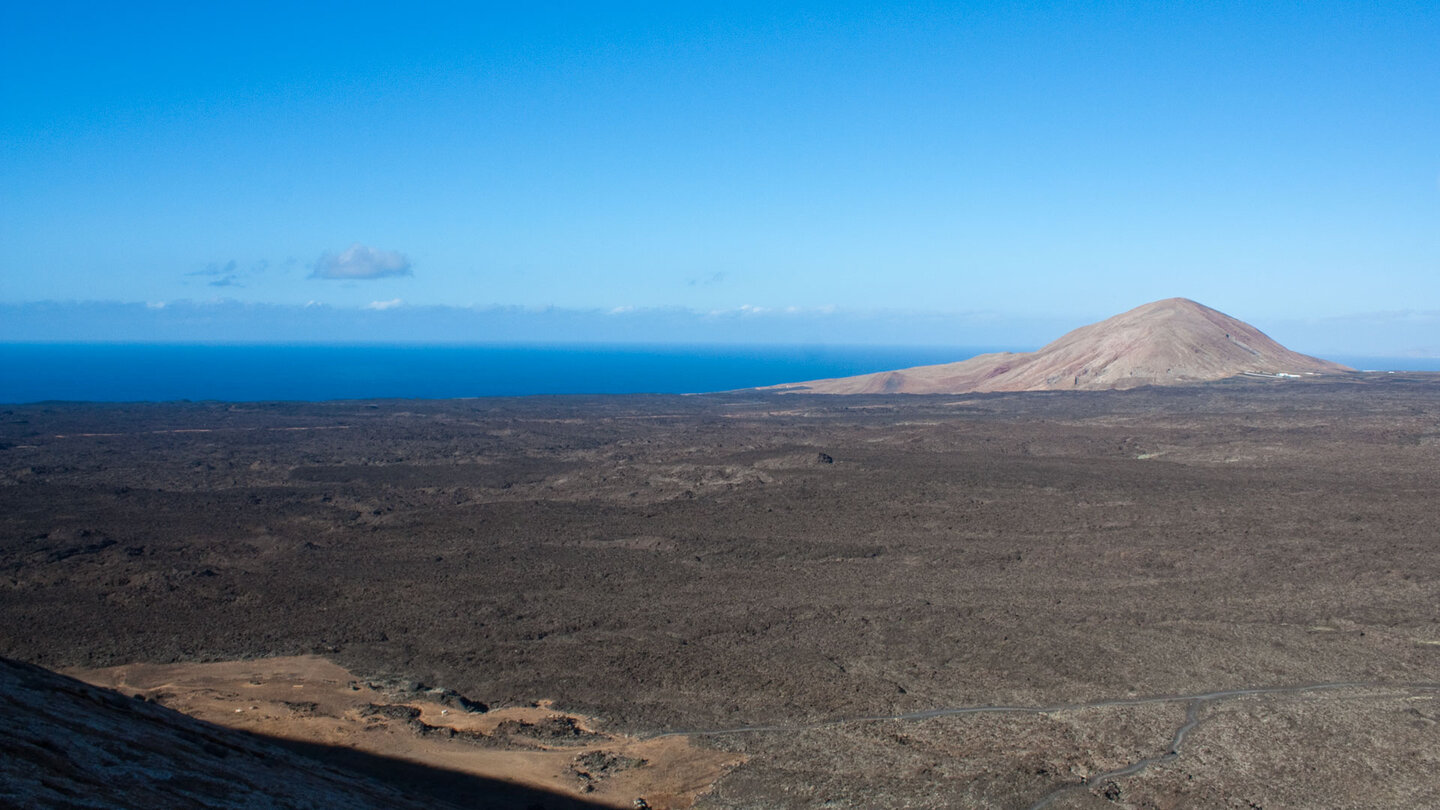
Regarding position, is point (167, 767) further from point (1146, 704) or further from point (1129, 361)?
point (1129, 361)

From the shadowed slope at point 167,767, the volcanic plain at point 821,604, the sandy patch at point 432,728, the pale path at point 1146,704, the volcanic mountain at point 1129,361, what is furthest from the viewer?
the volcanic mountain at point 1129,361

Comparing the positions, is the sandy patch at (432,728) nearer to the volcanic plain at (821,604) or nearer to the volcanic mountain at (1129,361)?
the volcanic plain at (821,604)

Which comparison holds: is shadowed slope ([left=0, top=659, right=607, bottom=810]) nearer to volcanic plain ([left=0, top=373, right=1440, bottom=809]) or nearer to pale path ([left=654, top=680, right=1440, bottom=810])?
volcanic plain ([left=0, top=373, right=1440, bottom=809])

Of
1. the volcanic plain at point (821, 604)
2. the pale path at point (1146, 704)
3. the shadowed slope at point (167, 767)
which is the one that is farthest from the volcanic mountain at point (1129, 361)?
the shadowed slope at point (167, 767)

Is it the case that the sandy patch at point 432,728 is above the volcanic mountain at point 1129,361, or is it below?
below

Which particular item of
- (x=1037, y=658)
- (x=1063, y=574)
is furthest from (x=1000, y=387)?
(x=1037, y=658)

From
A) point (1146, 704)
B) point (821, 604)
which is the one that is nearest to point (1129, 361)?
point (821, 604)

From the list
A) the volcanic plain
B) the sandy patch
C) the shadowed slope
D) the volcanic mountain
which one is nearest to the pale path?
the volcanic plain
